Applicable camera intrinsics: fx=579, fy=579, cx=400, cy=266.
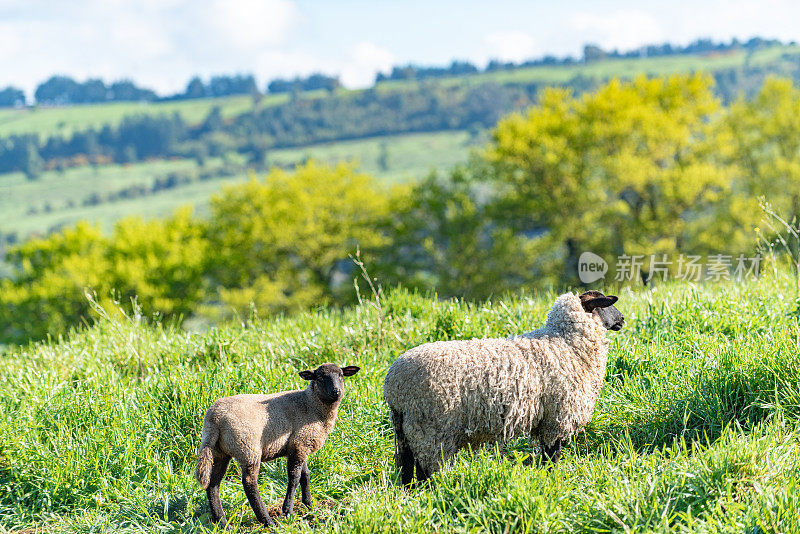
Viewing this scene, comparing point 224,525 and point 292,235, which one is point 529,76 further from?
point 224,525

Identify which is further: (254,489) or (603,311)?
(603,311)

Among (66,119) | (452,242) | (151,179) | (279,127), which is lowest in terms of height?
(452,242)

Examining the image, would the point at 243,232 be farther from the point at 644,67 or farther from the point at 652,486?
the point at 644,67

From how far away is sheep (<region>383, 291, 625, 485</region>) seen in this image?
372cm

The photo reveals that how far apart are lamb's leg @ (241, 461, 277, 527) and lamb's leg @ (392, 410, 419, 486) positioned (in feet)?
3.00

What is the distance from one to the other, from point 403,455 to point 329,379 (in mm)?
812

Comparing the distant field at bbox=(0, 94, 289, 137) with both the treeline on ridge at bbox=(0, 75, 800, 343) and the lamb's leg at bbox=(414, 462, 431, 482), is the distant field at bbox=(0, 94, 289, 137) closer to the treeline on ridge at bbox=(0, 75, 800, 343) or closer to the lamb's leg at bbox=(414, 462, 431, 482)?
the treeline on ridge at bbox=(0, 75, 800, 343)

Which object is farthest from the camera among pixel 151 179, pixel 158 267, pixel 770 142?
pixel 151 179

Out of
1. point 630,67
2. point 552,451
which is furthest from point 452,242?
point 630,67

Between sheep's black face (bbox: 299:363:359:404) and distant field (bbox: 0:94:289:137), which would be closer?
sheep's black face (bbox: 299:363:359:404)

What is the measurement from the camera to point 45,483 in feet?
14.6

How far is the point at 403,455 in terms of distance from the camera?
392 cm

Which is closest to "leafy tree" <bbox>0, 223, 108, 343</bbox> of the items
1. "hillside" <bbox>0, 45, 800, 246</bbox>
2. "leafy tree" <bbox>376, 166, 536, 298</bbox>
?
"leafy tree" <bbox>376, 166, 536, 298</bbox>

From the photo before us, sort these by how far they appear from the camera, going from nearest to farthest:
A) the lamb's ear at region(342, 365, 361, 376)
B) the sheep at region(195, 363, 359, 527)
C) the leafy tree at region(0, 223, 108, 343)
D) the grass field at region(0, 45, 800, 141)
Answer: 1. the sheep at region(195, 363, 359, 527)
2. the lamb's ear at region(342, 365, 361, 376)
3. the leafy tree at region(0, 223, 108, 343)
4. the grass field at region(0, 45, 800, 141)
